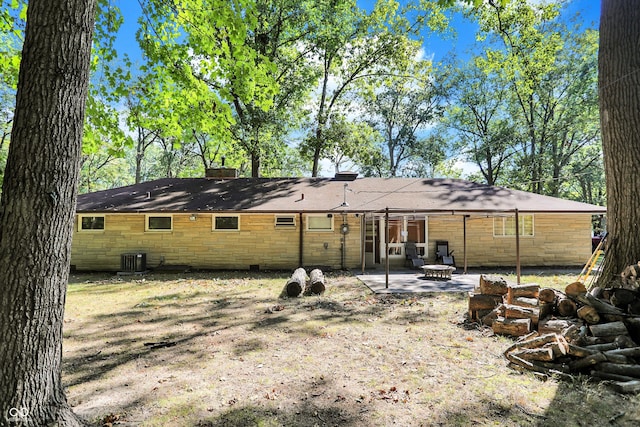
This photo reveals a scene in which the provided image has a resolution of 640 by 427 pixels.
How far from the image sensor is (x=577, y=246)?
1384cm

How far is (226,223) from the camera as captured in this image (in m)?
13.5

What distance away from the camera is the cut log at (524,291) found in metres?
5.96

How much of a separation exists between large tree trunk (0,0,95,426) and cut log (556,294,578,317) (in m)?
6.04

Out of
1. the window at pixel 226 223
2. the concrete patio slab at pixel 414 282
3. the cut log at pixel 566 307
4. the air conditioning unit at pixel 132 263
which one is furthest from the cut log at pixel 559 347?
the air conditioning unit at pixel 132 263

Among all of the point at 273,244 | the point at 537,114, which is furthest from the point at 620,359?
the point at 537,114

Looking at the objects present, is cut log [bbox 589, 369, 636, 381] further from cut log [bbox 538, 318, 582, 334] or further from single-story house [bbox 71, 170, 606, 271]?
single-story house [bbox 71, 170, 606, 271]

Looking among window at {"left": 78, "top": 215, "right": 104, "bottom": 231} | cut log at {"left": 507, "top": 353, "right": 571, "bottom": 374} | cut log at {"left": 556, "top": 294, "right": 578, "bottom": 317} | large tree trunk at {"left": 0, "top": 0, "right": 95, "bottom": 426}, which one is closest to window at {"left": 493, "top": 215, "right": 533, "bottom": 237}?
cut log at {"left": 556, "top": 294, "right": 578, "bottom": 317}

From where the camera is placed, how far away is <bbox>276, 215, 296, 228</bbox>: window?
13.5m

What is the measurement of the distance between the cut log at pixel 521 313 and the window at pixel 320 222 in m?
8.34

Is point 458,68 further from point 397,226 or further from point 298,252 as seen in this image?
point 298,252

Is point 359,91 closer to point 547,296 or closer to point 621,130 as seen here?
point 621,130

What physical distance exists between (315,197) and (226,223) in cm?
367

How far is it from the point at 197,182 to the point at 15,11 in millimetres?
11351

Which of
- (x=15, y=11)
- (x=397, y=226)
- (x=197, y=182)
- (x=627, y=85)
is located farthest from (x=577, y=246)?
(x=15, y=11)
